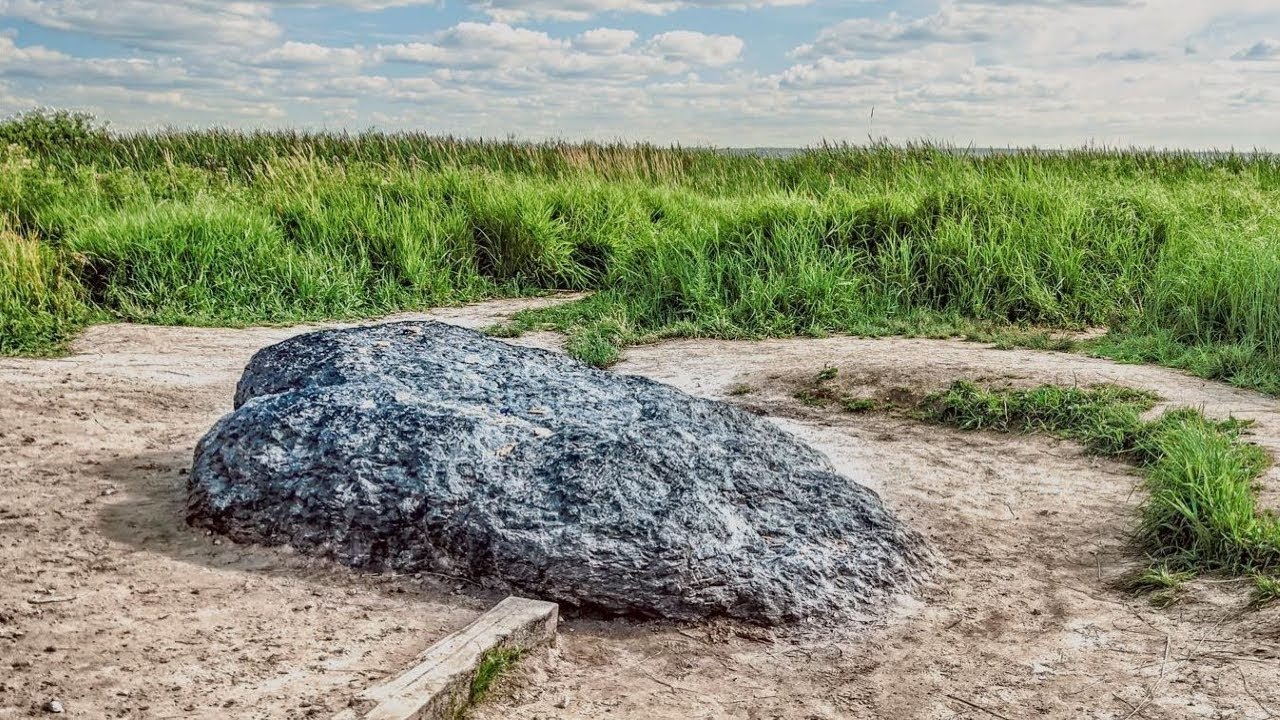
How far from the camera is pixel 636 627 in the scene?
3830mm

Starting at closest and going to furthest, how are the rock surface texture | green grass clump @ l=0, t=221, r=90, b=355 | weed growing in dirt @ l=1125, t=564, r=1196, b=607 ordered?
1. the rock surface texture
2. weed growing in dirt @ l=1125, t=564, r=1196, b=607
3. green grass clump @ l=0, t=221, r=90, b=355

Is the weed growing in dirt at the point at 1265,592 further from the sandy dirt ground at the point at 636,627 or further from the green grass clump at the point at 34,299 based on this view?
the green grass clump at the point at 34,299

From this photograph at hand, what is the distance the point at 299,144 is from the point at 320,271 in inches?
348

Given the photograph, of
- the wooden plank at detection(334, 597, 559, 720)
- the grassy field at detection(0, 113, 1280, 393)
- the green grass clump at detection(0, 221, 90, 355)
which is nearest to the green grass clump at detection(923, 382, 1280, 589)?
the grassy field at detection(0, 113, 1280, 393)

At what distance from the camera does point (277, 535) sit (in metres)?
4.23

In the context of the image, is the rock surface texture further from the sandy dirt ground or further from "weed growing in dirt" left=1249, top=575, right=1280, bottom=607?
"weed growing in dirt" left=1249, top=575, right=1280, bottom=607

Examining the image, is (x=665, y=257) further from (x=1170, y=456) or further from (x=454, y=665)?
(x=454, y=665)

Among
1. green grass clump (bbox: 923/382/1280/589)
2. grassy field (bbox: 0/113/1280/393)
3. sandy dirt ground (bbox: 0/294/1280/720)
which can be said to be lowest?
sandy dirt ground (bbox: 0/294/1280/720)

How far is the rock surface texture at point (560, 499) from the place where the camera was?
12.7ft

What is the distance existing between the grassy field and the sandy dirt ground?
2.65 metres

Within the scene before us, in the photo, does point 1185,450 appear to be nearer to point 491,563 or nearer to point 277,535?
point 491,563

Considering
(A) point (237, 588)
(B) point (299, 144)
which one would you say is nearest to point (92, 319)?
(A) point (237, 588)

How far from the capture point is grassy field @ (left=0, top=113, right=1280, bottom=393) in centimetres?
834

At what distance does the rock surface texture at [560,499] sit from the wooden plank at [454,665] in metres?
0.30
